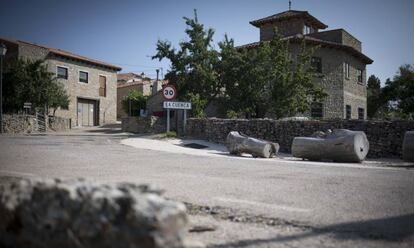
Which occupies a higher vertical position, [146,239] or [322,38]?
[322,38]

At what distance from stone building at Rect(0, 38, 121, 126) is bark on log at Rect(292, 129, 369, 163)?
88.2ft

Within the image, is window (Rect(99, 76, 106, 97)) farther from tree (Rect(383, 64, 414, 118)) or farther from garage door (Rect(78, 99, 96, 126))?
tree (Rect(383, 64, 414, 118))

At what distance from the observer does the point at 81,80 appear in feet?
129

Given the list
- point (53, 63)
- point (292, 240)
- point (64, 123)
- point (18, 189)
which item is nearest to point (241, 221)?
point (292, 240)

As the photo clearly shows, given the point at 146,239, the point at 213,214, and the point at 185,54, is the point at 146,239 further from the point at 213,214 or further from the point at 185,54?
the point at 185,54

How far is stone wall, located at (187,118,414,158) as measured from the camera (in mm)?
14242

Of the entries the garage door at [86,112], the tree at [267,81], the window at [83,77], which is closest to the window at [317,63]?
the tree at [267,81]

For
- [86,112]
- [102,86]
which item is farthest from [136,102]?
[86,112]

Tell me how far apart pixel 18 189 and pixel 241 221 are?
2.36 m

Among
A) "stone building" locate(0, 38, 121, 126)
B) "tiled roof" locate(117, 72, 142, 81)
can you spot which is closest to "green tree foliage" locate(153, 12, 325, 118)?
"stone building" locate(0, 38, 121, 126)

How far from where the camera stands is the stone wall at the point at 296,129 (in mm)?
14242

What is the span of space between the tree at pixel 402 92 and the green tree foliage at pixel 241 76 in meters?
13.8

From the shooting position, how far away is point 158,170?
802 cm

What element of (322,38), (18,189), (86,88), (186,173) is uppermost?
(322,38)
